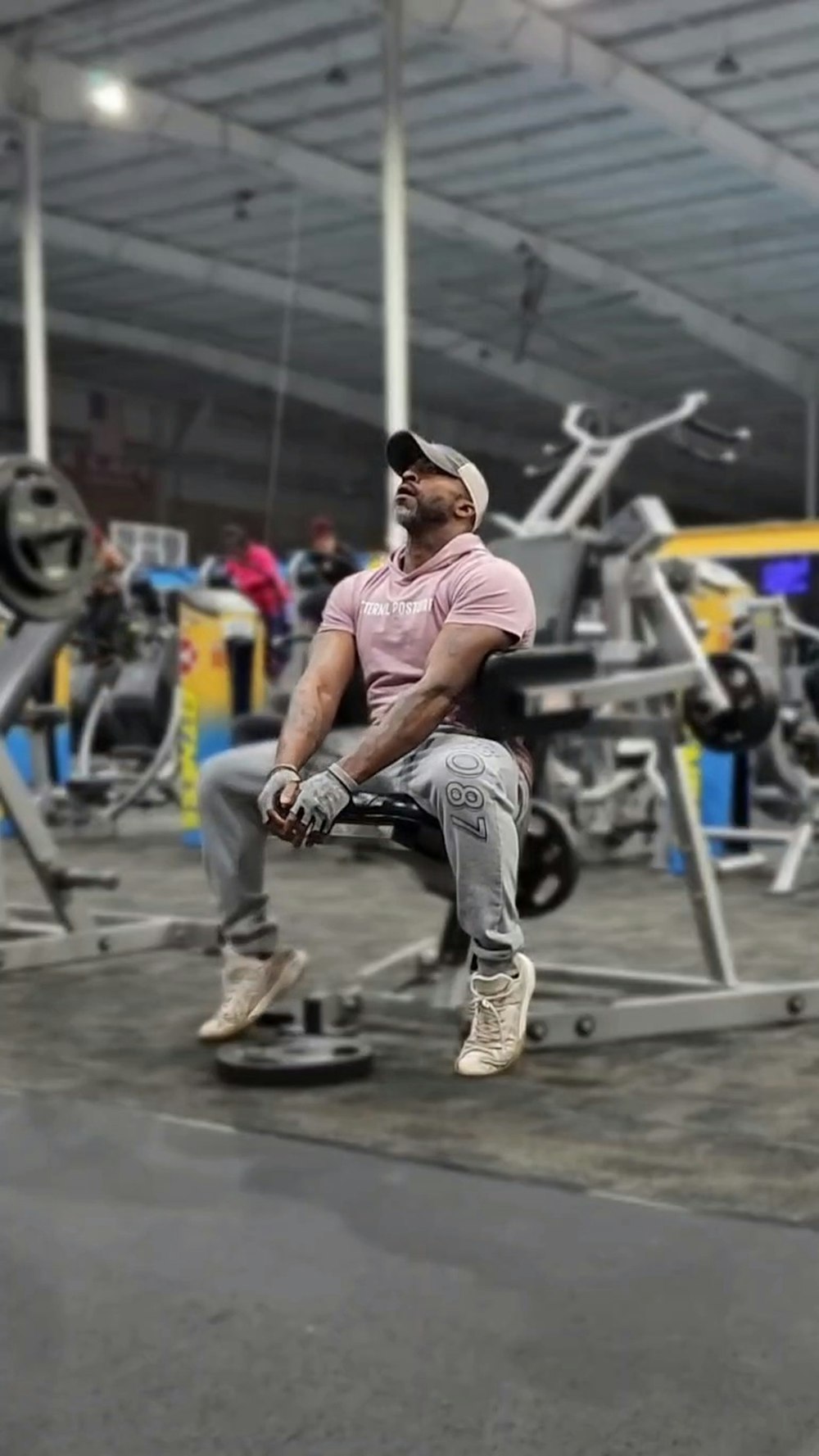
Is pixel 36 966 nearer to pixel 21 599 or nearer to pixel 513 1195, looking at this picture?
pixel 21 599

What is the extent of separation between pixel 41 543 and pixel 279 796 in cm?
144

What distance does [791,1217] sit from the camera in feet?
6.25

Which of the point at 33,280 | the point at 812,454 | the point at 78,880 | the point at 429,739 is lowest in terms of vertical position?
the point at 78,880

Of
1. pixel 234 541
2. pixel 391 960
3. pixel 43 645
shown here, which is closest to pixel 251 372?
pixel 234 541

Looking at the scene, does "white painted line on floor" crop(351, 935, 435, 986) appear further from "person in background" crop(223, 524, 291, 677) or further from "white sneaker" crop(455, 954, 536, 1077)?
"person in background" crop(223, 524, 291, 677)

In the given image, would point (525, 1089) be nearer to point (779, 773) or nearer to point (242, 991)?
point (242, 991)

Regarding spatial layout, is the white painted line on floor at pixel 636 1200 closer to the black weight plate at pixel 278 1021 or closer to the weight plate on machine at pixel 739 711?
the black weight plate at pixel 278 1021

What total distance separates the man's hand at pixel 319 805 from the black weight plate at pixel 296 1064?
0.47 metres

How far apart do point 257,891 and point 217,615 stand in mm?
3632

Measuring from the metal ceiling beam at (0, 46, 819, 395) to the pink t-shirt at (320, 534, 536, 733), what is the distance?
7.14 metres

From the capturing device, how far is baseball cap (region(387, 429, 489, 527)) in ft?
8.36

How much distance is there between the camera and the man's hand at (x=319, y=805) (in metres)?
2.29

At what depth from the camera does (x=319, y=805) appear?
2283mm

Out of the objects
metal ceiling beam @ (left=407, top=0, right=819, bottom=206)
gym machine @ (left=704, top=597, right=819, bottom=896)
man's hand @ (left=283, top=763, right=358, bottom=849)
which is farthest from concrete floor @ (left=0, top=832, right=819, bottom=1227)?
metal ceiling beam @ (left=407, top=0, right=819, bottom=206)
